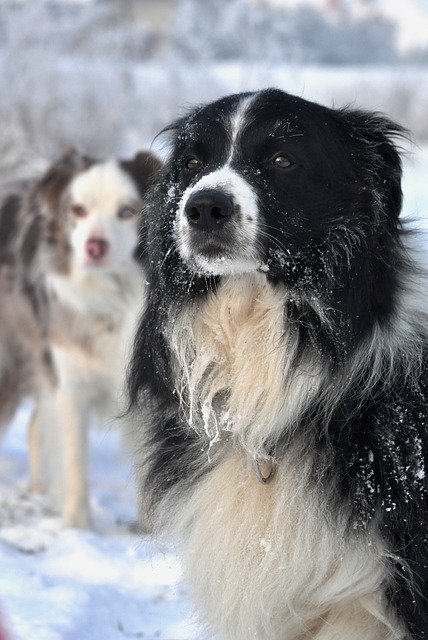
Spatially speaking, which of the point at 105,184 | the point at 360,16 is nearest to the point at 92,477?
the point at 105,184

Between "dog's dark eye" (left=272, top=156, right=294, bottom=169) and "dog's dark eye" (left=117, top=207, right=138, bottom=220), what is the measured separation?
306 cm

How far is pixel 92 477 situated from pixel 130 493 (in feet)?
1.89

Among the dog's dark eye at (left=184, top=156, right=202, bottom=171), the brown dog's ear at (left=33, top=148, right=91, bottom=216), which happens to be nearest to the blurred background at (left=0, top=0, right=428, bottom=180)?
the brown dog's ear at (left=33, top=148, right=91, bottom=216)

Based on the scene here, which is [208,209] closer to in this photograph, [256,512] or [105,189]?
[256,512]

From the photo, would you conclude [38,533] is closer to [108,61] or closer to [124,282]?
[124,282]

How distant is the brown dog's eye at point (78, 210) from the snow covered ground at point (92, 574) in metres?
1.89

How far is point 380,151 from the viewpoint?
3381 mm

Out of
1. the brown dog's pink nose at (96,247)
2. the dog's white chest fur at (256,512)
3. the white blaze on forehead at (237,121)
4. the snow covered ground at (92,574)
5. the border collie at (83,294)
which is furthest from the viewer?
the border collie at (83,294)

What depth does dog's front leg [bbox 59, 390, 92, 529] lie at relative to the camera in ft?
20.4

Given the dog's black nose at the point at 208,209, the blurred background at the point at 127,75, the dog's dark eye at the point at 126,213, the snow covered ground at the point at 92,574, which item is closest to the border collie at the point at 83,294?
the dog's dark eye at the point at 126,213

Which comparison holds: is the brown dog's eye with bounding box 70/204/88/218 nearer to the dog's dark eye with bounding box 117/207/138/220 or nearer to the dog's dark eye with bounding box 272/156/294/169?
the dog's dark eye with bounding box 117/207/138/220

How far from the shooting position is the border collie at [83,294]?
6.18m

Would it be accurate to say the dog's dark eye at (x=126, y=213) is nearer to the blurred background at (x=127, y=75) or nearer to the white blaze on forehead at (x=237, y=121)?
the white blaze on forehead at (x=237, y=121)

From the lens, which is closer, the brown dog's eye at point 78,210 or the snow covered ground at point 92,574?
the snow covered ground at point 92,574
